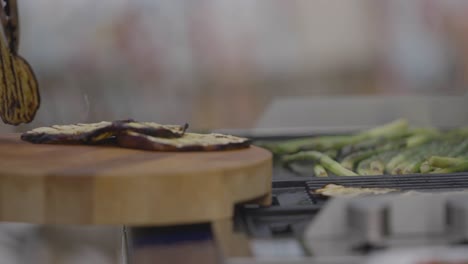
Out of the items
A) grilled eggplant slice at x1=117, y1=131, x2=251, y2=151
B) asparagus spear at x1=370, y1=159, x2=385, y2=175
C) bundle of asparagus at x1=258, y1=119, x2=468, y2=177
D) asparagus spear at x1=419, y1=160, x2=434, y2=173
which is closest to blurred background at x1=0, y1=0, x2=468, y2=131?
bundle of asparagus at x1=258, y1=119, x2=468, y2=177

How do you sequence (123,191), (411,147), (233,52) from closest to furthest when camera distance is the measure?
1. (123,191)
2. (411,147)
3. (233,52)

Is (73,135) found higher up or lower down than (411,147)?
higher up

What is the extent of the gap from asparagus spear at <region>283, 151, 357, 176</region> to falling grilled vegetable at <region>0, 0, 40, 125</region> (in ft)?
2.53

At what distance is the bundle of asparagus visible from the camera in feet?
6.48

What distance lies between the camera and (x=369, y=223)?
1098mm

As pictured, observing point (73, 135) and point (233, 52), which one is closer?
point (73, 135)

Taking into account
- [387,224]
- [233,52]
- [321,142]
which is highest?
[233,52]

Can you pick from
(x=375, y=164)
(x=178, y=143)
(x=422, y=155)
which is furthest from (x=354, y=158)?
(x=178, y=143)

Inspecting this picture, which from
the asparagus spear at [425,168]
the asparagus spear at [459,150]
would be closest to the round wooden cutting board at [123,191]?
the asparagus spear at [425,168]

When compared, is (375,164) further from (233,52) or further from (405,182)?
(233,52)

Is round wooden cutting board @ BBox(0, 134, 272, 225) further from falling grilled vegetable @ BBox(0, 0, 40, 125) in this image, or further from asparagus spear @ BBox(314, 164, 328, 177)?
asparagus spear @ BBox(314, 164, 328, 177)

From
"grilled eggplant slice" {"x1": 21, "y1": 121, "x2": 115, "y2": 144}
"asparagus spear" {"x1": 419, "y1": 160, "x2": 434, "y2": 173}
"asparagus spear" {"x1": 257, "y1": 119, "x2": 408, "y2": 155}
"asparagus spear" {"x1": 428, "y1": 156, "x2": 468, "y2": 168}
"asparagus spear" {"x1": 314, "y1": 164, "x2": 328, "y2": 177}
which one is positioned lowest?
"asparagus spear" {"x1": 257, "y1": 119, "x2": 408, "y2": 155}

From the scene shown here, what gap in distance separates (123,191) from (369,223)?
1.32ft

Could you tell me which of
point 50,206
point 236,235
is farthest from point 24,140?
point 236,235
